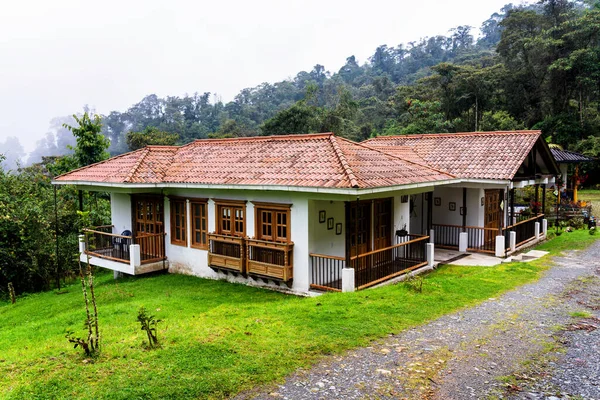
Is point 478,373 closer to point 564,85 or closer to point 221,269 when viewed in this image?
point 221,269

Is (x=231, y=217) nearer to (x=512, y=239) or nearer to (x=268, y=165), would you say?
(x=268, y=165)

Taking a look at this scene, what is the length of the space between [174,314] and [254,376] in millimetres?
4058

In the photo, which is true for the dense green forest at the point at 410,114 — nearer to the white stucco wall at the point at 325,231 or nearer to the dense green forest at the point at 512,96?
the dense green forest at the point at 512,96

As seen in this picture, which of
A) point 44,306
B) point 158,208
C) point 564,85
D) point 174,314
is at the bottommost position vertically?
point 44,306

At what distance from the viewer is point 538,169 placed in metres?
18.2

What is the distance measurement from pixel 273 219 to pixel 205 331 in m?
4.49

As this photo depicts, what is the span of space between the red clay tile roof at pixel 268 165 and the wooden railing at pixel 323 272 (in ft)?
6.39

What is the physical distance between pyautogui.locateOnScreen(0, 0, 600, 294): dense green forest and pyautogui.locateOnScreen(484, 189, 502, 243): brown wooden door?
49.9 feet

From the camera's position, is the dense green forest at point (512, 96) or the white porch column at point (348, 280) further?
the dense green forest at point (512, 96)

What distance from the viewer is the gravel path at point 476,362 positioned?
545 cm

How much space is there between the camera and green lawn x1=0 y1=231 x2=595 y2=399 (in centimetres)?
549

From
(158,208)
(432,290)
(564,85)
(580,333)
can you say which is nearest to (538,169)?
(432,290)

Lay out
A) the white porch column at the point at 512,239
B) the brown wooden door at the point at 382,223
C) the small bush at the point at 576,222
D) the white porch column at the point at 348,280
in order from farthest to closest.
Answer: the small bush at the point at 576,222 → the white porch column at the point at 512,239 → the brown wooden door at the point at 382,223 → the white porch column at the point at 348,280

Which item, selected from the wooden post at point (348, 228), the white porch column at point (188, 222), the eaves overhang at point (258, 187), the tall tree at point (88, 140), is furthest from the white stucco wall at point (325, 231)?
the tall tree at point (88, 140)
